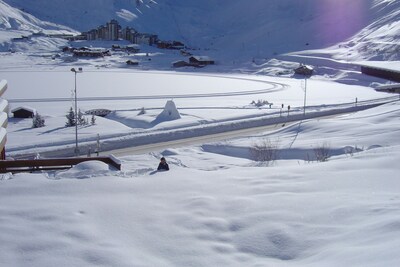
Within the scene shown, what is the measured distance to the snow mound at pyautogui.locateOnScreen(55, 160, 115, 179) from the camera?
897 cm

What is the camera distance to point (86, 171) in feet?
30.6

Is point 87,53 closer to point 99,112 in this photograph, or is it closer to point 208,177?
point 99,112

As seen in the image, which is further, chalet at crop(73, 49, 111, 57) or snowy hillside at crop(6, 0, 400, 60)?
snowy hillside at crop(6, 0, 400, 60)

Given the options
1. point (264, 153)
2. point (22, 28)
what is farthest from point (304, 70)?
point (22, 28)

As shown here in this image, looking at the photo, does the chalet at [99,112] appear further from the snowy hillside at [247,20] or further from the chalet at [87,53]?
the chalet at [87,53]

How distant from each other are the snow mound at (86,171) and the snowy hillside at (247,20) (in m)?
68.9

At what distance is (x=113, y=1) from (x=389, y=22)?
4068 inches

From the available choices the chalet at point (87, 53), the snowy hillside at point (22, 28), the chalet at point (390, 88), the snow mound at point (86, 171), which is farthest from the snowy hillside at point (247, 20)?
the snow mound at point (86, 171)

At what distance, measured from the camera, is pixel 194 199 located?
7.18 m

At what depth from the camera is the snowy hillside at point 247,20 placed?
9956 centimetres

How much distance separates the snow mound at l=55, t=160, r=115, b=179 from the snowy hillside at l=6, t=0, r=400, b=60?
68857 millimetres

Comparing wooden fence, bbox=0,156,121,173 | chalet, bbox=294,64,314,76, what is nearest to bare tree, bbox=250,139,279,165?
wooden fence, bbox=0,156,121,173

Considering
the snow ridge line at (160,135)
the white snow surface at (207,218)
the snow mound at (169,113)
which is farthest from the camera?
the snow mound at (169,113)

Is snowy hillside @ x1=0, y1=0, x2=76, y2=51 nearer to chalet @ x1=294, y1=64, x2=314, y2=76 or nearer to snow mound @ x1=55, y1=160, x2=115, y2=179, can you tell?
chalet @ x1=294, y1=64, x2=314, y2=76
